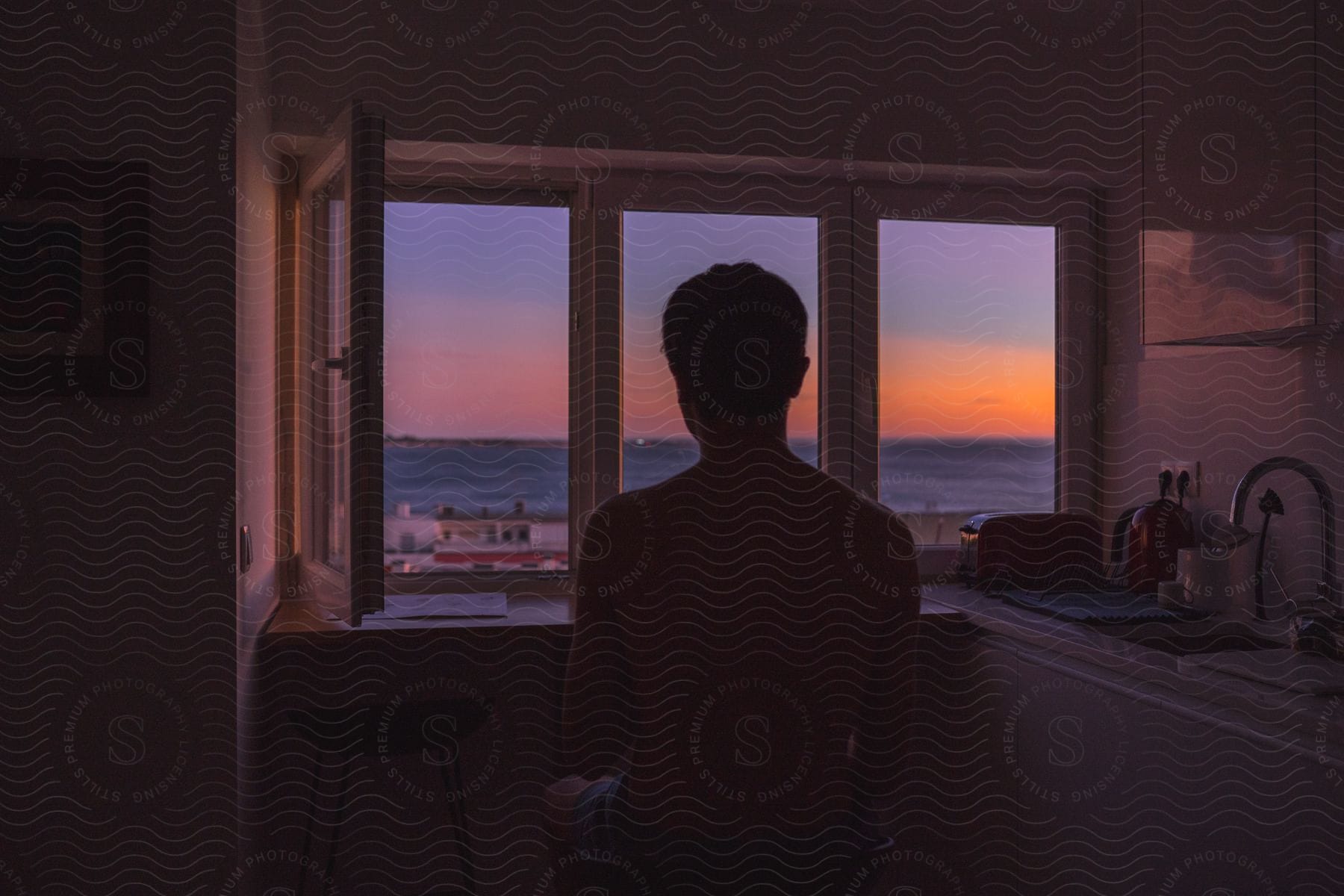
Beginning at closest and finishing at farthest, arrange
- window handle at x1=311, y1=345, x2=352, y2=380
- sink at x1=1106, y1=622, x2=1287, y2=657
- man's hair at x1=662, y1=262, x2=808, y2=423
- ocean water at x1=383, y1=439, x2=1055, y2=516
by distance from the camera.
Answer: man's hair at x1=662, y1=262, x2=808, y2=423, sink at x1=1106, y1=622, x2=1287, y2=657, window handle at x1=311, y1=345, x2=352, y2=380, ocean water at x1=383, y1=439, x2=1055, y2=516

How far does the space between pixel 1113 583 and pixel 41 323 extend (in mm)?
2010

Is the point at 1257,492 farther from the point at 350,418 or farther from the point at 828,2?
the point at 350,418

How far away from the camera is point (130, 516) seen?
1.64 metres

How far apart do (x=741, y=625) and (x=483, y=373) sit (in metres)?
1.33

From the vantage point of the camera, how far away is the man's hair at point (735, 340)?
1121 mm

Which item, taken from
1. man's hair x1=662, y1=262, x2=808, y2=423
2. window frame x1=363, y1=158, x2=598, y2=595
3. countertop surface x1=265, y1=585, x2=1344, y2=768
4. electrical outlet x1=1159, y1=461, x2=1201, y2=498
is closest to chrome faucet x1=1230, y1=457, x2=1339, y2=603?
countertop surface x1=265, y1=585, x2=1344, y2=768

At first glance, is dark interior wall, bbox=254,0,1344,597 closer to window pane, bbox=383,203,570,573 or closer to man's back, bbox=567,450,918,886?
window pane, bbox=383,203,570,573

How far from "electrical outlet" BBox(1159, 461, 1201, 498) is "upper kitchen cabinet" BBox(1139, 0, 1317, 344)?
0.41 m

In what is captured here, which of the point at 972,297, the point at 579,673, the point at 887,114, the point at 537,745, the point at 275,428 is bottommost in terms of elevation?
the point at 537,745

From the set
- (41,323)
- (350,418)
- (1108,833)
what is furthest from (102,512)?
(1108,833)

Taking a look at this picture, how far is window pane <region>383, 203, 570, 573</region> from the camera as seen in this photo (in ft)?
7.35

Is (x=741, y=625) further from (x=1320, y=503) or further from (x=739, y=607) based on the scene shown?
(x=1320, y=503)

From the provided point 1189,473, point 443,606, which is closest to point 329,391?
point 443,606

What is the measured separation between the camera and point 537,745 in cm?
221
